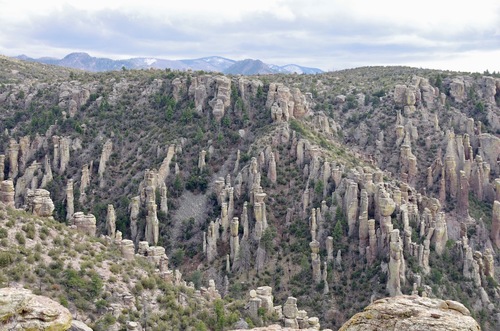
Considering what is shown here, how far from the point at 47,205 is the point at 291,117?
39249 millimetres

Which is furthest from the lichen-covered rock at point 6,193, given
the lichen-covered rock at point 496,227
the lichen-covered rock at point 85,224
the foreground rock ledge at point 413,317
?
the lichen-covered rock at point 496,227

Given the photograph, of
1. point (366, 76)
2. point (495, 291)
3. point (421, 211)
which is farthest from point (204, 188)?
point (366, 76)

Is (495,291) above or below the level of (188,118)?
below

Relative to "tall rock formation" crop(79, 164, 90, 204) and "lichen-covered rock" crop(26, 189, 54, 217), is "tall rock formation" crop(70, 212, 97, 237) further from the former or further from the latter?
"tall rock formation" crop(79, 164, 90, 204)

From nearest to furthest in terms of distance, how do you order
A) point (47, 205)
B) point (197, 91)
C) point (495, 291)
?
point (47, 205), point (495, 291), point (197, 91)

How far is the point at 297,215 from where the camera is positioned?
6091cm

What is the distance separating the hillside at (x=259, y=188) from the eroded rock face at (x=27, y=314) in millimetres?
10875

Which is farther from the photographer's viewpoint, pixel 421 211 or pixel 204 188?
pixel 204 188

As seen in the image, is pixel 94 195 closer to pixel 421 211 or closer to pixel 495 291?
pixel 421 211

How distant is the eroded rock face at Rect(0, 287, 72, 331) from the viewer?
671 inches

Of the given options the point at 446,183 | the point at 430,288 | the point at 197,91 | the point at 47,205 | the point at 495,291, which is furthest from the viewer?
the point at 197,91

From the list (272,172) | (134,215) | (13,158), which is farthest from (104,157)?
(272,172)

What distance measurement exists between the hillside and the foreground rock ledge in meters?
17.2

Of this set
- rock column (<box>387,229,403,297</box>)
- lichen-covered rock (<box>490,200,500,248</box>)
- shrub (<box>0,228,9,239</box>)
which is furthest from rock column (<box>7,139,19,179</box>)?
lichen-covered rock (<box>490,200,500,248</box>)
